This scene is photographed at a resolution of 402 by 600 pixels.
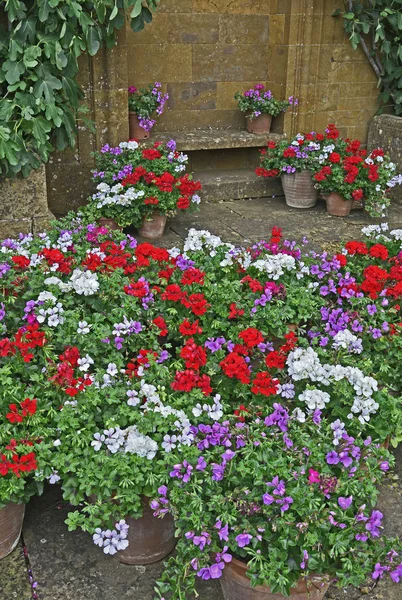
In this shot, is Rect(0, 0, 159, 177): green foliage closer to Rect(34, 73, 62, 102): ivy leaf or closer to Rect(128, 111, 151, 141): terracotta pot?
Rect(34, 73, 62, 102): ivy leaf

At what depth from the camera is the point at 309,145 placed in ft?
17.8

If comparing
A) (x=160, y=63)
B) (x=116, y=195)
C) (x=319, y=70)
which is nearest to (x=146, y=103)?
(x=160, y=63)

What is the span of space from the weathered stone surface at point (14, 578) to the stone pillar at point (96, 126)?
3257 millimetres

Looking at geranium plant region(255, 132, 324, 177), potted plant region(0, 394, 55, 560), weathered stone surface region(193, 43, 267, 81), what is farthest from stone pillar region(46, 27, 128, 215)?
potted plant region(0, 394, 55, 560)

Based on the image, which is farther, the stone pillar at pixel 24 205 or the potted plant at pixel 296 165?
the potted plant at pixel 296 165

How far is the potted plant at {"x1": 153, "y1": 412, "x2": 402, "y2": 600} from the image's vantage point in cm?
183

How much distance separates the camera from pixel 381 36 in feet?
18.6

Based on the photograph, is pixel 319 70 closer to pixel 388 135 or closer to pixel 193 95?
pixel 388 135

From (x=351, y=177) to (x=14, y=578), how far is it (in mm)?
3988

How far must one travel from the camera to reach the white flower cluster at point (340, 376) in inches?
90.4

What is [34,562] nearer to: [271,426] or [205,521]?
[205,521]

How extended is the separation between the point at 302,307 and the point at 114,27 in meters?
2.68

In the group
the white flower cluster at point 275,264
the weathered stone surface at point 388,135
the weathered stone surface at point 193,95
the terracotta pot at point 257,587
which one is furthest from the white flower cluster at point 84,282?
the weathered stone surface at point 388,135

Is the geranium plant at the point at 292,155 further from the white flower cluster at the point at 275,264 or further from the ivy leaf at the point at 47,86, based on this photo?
the white flower cluster at the point at 275,264
